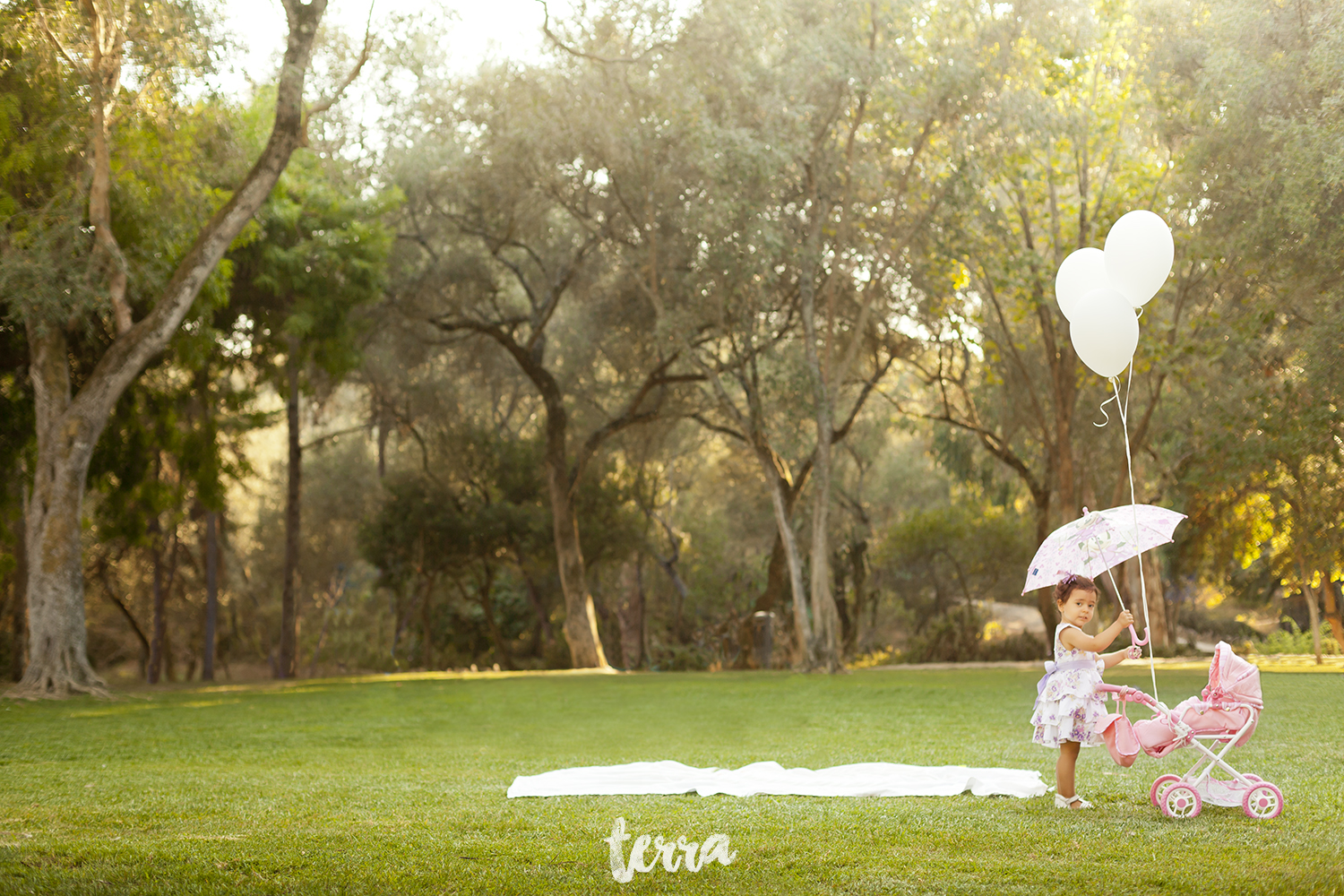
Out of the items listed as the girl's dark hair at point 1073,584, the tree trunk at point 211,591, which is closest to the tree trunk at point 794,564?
the girl's dark hair at point 1073,584

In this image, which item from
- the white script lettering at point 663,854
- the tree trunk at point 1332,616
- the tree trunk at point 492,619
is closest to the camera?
the white script lettering at point 663,854

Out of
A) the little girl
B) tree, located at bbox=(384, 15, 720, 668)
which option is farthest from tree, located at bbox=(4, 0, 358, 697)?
the little girl

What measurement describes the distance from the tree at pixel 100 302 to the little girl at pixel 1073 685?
38.9ft

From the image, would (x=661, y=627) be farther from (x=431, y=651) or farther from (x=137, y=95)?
(x=137, y=95)

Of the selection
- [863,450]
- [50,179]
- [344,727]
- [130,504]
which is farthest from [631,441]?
[344,727]

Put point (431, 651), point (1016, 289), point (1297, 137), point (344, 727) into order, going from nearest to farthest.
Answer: point (344, 727)
point (1297, 137)
point (1016, 289)
point (431, 651)

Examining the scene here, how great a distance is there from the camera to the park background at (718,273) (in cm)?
1366

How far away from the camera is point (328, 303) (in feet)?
57.4

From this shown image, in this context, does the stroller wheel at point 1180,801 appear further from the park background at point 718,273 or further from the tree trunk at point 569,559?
the tree trunk at point 569,559

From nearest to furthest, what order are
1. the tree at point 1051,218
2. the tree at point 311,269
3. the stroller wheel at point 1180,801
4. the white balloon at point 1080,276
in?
the stroller wheel at point 1180,801
the white balloon at point 1080,276
the tree at point 1051,218
the tree at point 311,269

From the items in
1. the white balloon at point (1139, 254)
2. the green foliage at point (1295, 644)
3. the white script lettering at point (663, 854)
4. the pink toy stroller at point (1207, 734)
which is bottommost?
the green foliage at point (1295, 644)

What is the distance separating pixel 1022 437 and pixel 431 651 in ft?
51.7

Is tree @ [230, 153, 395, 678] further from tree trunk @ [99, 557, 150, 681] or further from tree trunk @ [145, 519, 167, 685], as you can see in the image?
tree trunk @ [99, 557, 150, 681]

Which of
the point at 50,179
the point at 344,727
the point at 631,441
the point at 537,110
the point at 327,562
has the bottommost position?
the point at 344,727
